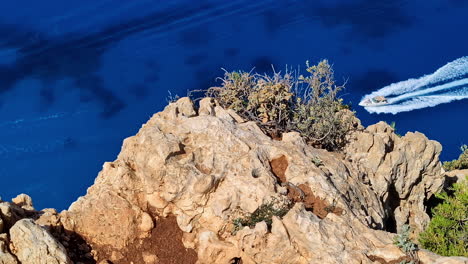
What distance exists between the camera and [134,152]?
25.2 feet

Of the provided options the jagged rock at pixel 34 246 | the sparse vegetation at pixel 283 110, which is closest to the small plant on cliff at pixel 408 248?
the sparse vegetation at pixel 283 110

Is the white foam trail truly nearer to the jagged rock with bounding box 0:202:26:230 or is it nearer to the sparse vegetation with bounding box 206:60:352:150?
the sparse vegetation with bounding box 206:60:352:150

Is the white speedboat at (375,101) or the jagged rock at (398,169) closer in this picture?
the jagged rock at (398,169)

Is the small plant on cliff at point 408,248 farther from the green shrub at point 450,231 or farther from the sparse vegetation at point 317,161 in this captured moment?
the green shrub at point 450,231

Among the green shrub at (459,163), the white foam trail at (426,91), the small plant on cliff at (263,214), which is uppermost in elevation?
the small plant on cliff at (263,214)

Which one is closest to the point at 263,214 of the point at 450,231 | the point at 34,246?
the point at 34,246

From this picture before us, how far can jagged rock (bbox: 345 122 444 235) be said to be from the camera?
9188 mm

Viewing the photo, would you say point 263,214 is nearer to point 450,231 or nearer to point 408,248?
point 408,248

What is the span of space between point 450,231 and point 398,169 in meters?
1.48

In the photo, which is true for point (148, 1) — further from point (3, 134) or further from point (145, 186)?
point (145, 186)

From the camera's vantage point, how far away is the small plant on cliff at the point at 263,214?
22.6ft

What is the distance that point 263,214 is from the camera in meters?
6.94

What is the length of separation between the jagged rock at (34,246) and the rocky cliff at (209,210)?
12 millimetres

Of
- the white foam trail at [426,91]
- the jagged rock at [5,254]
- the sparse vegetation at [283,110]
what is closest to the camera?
the jagged rock at [5,254]
